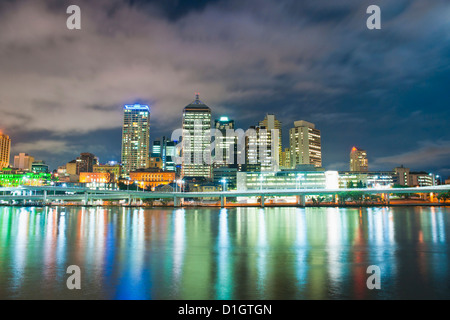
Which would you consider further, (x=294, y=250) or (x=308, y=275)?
(x=294, y=250)

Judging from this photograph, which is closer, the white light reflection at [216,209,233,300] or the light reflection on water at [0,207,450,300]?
the white light reflection at [216,209,233,300]

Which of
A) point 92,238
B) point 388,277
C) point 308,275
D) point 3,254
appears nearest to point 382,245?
point 388,277

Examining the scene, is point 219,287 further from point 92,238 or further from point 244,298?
point 92,238

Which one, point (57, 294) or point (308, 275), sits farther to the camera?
point (308, 275)

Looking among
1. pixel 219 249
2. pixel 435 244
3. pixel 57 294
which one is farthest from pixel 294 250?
pixel 57 294

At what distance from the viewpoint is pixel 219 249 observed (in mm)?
29656

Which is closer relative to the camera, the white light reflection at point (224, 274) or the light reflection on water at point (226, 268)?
the white light reflection at point (224, 274)

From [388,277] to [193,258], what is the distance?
1403cm

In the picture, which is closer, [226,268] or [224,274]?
[224,274]

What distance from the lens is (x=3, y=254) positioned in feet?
88.8

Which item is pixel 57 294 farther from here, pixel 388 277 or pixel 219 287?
pixel 388 277

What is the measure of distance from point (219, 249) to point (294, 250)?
7031 mm
